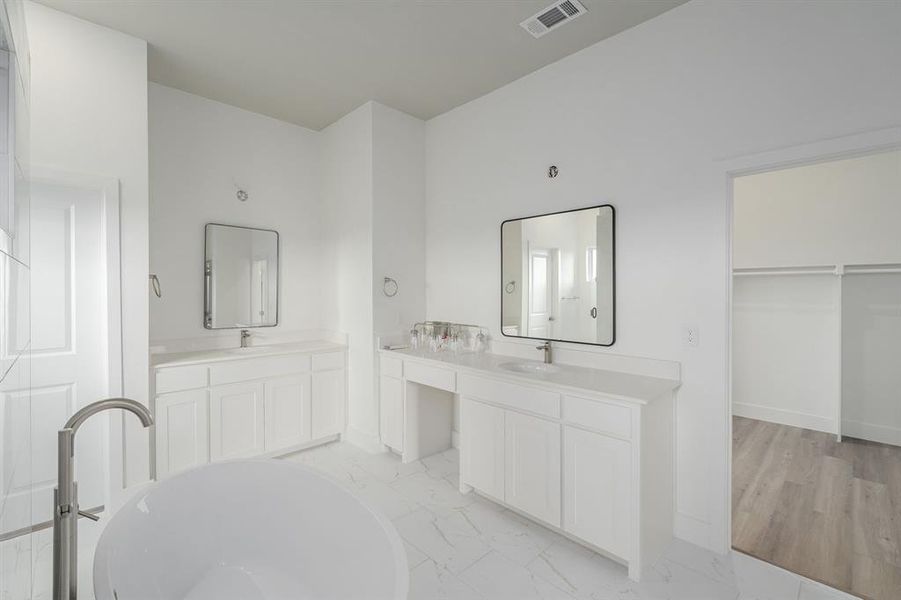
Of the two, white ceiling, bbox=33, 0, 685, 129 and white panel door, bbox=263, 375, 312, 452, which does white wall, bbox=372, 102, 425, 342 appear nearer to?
white ceiling, bbox=33, 0, 685, 129

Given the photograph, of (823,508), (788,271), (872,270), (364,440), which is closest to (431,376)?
(364,440)

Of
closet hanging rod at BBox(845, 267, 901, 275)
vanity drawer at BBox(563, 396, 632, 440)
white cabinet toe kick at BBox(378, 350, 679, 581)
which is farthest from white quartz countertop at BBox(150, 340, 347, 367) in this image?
closet hanging rod at BBox(845, 267, 901, 275)

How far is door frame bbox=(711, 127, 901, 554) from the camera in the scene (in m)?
1.76

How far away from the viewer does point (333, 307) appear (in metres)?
3.92

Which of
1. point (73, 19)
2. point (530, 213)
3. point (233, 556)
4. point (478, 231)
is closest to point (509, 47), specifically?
point (530, 213)

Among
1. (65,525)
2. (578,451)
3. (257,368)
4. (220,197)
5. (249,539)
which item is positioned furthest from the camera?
(220,197)

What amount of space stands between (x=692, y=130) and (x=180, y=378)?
3562 mm

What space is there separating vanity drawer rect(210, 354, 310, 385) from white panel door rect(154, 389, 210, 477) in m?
0.16

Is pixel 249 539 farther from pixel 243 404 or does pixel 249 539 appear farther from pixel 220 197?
pixel 220 197

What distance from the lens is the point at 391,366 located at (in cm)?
337

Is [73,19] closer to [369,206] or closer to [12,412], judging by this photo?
[369,206]

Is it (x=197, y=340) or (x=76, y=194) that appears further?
(x=197, y=340)

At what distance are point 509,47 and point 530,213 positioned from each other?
1.09 m

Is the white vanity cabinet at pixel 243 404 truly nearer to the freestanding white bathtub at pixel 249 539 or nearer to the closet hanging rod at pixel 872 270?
the freestanding white bathtub at pixel 249 539
